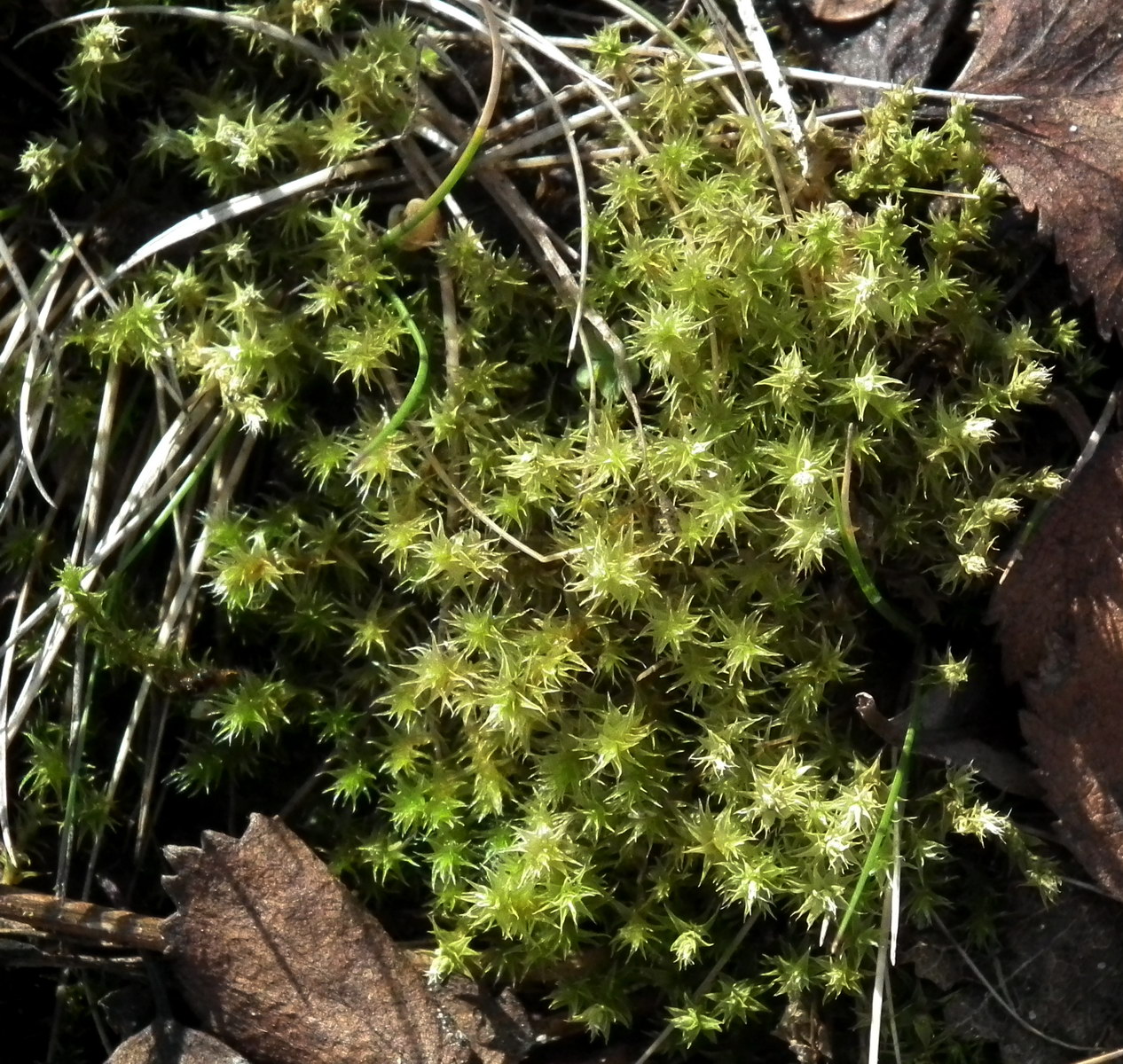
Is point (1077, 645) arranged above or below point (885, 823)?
above

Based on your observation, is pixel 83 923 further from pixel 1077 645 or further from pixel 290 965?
pixel 1077 645

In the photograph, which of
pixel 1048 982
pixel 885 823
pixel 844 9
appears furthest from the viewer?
pixel 844 9

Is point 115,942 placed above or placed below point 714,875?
below

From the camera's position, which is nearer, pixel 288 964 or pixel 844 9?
pixel 288 964

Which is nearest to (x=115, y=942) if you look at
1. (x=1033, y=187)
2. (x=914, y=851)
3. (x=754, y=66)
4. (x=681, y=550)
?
(x=681, y=550)

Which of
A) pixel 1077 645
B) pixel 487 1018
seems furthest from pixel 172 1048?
pixel 1077 645

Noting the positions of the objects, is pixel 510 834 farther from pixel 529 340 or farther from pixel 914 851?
pixel 529 340

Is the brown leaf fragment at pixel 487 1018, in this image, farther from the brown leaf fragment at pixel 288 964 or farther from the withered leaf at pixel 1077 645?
the withered leaf at pixel 1077 645
